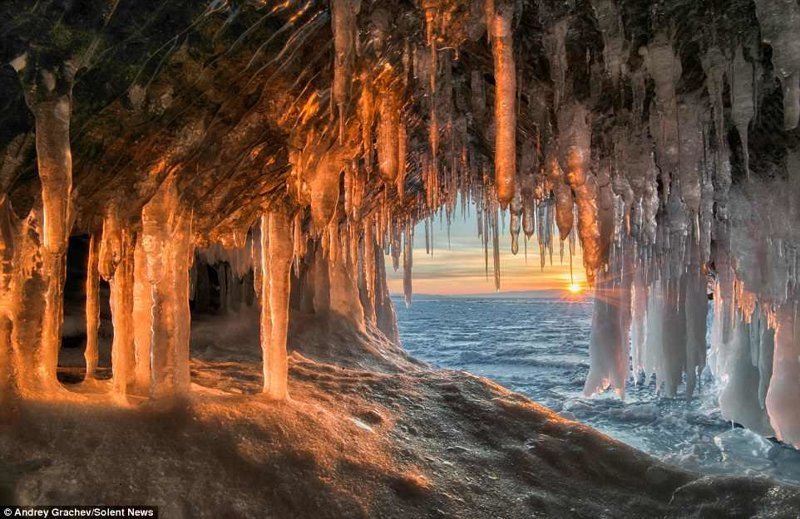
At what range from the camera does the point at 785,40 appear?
357 centimetres

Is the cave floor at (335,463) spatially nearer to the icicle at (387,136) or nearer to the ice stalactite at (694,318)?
the icicle at (387,136)

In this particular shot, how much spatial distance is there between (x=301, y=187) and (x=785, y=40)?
14.2ft

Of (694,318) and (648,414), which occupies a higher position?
(694,318)

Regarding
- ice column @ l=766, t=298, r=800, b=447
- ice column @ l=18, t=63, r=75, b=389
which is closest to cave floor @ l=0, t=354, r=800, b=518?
ice column @ l=18, t=63, r=75, b=389

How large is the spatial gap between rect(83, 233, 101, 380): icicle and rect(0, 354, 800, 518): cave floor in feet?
2.14

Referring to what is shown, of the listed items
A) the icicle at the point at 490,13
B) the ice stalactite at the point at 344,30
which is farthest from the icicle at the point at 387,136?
the ice stalactite at the point at 344,30

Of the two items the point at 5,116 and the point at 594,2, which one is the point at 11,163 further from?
the point at 594,2

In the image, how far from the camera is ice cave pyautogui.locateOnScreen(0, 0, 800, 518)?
3188 millimetres

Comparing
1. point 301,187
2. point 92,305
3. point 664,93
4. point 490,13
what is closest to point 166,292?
point 92,305

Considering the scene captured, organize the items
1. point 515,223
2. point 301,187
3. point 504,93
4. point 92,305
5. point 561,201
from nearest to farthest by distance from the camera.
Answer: point 504,93, point 92,305, point 301,187, point 561,201, point 515,223

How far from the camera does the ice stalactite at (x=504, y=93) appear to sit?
3.97 metres

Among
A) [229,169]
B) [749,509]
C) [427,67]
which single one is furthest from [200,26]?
[749,509]

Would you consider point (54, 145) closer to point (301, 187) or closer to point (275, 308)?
point (275, 308)

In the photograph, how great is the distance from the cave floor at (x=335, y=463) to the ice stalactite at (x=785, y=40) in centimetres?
312
